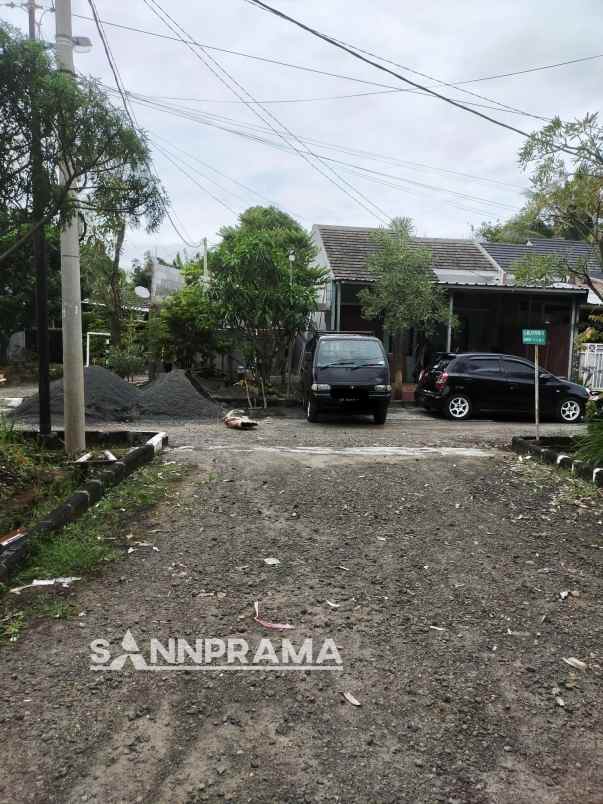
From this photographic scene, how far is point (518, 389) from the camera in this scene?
48.4 feet

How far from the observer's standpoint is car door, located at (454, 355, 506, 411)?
14719mm

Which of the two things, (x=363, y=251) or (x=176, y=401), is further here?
(x=363, y=251)

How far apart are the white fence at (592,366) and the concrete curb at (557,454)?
1069 cm

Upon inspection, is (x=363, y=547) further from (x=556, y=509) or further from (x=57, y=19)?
(x=57, y=19)

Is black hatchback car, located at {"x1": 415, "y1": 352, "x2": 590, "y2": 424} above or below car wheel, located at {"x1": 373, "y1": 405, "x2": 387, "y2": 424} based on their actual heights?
above

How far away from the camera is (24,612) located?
12.3 feet

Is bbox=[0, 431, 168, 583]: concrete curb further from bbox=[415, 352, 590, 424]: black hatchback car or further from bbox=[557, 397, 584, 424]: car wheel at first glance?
bbox=[557, 397, 584, 424]: car wheel

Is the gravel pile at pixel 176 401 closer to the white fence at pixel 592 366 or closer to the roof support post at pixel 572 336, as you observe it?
the roof support post at pixel 572 336

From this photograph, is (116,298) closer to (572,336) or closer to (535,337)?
(572,336)

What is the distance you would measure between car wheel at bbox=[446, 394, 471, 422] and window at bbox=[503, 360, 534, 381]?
1.18 m

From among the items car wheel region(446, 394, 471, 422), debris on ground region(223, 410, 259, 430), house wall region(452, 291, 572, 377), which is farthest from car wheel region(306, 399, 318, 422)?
house wall region(452, 291, 572, 377)

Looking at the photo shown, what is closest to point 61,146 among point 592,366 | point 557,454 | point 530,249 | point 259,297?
point 557,454

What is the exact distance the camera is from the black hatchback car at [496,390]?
14719 mm

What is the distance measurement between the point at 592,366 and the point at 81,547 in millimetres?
18325
